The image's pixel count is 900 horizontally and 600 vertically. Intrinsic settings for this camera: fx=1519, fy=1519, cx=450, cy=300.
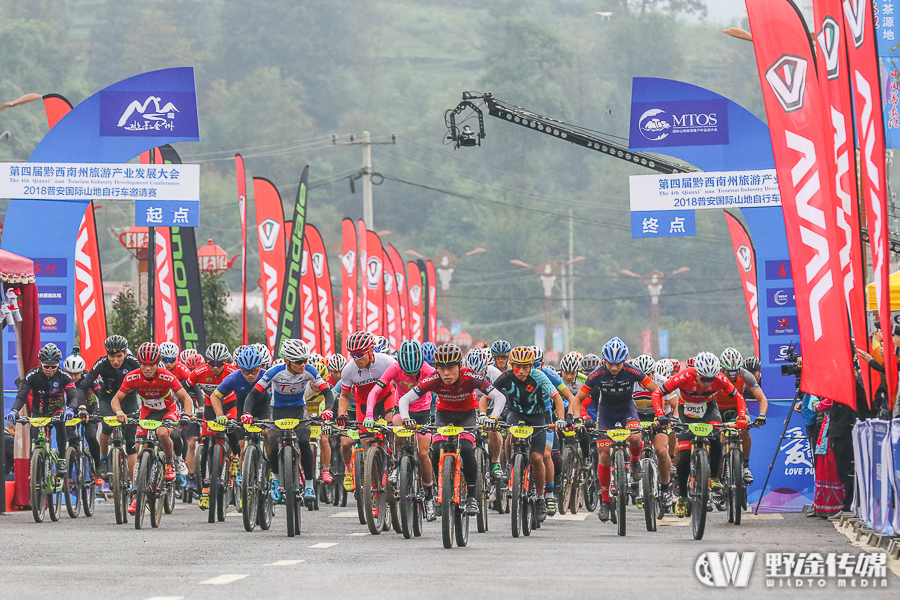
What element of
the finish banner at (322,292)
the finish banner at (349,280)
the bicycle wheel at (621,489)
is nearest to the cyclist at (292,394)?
the bicycle wheel at (621,489)

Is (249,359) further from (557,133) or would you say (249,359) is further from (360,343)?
(557,133)

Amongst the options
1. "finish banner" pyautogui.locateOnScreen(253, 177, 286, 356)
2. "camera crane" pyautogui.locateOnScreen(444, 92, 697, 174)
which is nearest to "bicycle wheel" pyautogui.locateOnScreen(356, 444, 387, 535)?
"finish banner" pyautogui.locateOnScreen(253, 177, 286, 356)

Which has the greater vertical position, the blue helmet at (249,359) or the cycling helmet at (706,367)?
the blue helmet at (249,359)

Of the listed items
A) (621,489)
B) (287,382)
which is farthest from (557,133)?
(621,489)

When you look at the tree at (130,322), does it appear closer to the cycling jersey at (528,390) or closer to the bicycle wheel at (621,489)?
the cycling jersey at (528,390)

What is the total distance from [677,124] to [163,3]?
16380cm

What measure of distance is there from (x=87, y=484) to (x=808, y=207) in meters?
9.20

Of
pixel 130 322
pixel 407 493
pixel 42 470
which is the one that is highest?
pixel 130 322

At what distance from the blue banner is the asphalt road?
5562 millimetres

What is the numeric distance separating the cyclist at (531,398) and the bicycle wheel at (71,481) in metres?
5.41

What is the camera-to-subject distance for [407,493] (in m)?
14.3

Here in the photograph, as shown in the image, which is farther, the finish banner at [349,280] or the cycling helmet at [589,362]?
the finish banner at [349,280]

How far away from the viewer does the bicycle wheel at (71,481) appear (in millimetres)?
17547

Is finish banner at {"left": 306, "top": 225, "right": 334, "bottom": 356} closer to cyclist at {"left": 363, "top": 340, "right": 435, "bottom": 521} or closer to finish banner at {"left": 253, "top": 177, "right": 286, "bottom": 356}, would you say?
finish banner at {"left": 253, "top": 177, "right": 286, "bottom": 356}
